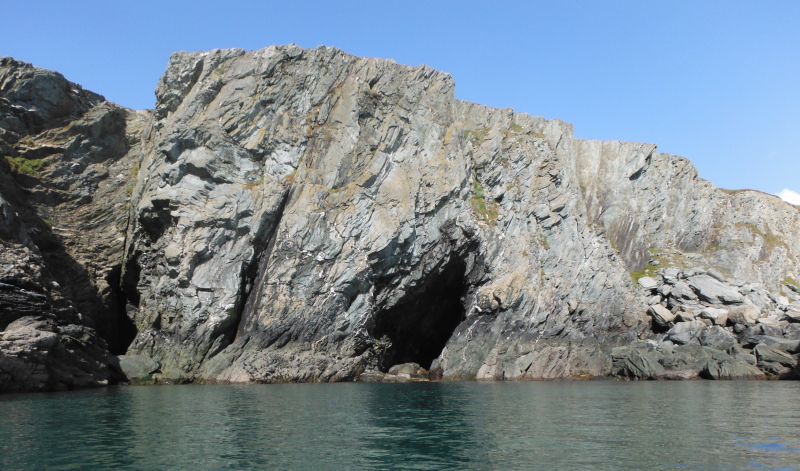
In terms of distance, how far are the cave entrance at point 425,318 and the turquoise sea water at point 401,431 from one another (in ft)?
67.7

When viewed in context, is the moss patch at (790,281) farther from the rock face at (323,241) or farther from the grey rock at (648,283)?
the grey rock at (648,283)

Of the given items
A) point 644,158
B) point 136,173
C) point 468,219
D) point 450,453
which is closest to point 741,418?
point 450,453

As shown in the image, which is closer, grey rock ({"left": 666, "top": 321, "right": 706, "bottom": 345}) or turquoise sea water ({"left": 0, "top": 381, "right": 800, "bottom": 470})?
turquoise sea water ({"left": 0, "top": 381, "right": 800, "bottom": 470})

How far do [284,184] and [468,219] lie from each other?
1716 cm

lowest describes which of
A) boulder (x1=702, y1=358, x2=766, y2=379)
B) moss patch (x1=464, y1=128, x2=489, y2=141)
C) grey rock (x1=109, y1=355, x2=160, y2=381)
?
grey rock (x1=109, y1=355, x2=160, y2=381)

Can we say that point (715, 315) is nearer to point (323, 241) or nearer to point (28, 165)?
point (323, 241)

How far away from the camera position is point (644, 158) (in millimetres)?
76188

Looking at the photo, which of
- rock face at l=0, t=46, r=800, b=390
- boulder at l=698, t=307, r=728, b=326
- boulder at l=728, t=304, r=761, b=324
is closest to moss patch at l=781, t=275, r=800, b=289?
rock face at l=0, t=46, r=800, b=390

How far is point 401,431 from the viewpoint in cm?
2141

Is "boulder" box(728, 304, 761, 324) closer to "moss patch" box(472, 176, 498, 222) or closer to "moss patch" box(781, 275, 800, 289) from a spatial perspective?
"moss patch" box(472, 176, 498, 222)

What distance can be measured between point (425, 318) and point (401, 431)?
3849 cm

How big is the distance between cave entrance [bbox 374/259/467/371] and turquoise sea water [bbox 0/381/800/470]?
20632 mm

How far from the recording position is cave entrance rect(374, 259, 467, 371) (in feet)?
181

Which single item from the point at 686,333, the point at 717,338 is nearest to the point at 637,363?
the point at 686,333
